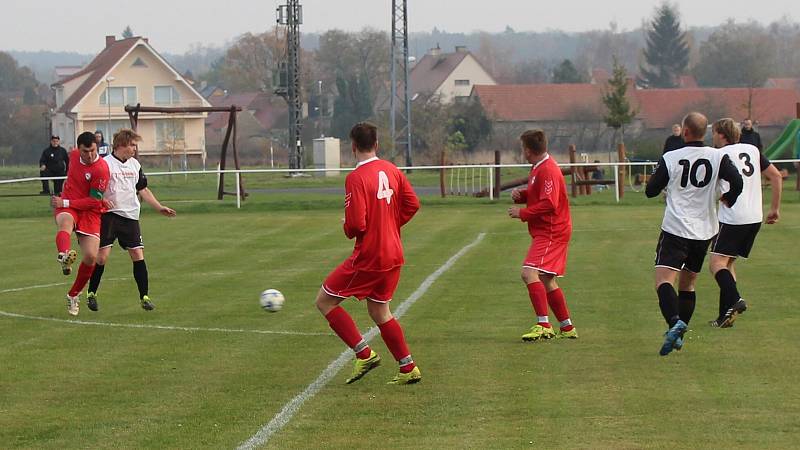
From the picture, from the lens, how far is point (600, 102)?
9788 centimetres

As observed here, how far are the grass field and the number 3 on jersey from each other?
4.27 ft

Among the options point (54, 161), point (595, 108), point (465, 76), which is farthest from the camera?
point (465, 76)

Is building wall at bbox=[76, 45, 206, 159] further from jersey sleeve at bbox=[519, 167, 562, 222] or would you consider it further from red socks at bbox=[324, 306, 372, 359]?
red socks at bbox=[324, 306, 372, 359]

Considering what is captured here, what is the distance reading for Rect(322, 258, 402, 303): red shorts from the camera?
8.96 m

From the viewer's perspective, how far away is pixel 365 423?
7887 millimetres

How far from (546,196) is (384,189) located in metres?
2.37

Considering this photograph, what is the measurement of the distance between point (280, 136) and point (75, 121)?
3025 centimetres

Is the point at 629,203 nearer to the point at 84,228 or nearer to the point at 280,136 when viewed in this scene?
the point at 84,228

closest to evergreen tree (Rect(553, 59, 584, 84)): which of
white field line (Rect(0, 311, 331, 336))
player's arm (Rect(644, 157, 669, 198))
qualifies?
white field line (Rect(0, 311, 331, 336))

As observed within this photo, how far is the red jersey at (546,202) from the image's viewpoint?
10.8 meters

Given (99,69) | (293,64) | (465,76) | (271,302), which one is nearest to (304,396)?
(271,302)

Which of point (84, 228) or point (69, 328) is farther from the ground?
point (84, 228)

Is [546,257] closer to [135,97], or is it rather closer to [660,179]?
[660,179]

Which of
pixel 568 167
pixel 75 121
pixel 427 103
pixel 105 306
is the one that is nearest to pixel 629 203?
pixel 568 167
